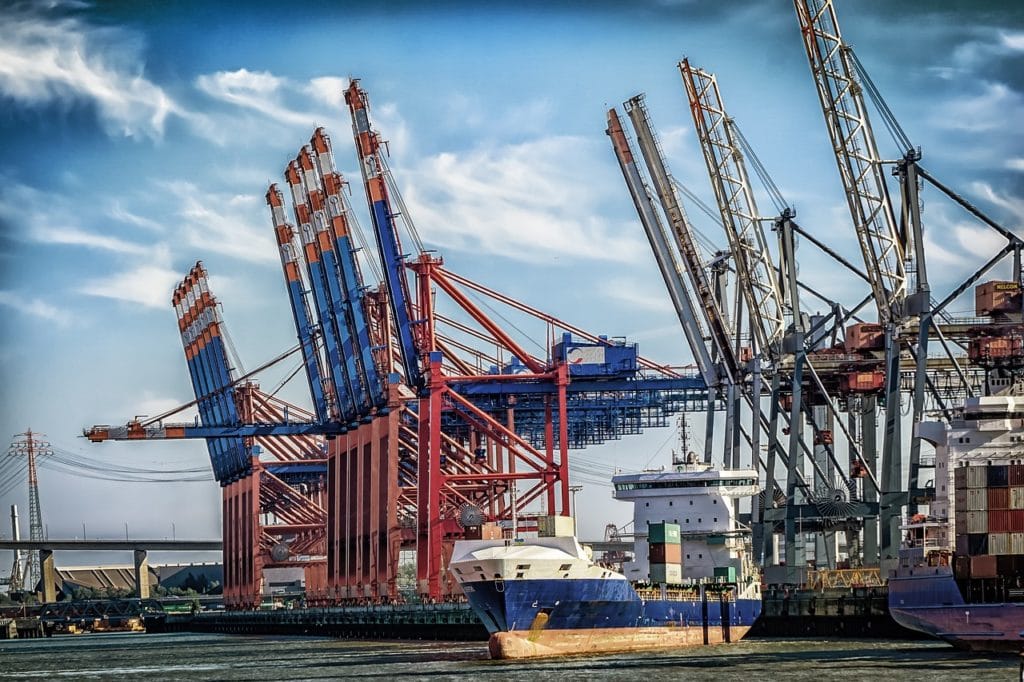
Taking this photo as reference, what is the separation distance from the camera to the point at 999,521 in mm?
54281

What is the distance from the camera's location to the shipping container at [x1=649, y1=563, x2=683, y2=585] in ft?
222

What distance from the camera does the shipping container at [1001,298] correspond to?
67.4 m

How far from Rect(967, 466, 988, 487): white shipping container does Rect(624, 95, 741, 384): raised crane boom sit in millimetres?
32208

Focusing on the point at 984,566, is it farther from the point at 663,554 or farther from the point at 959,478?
the point at 663,554

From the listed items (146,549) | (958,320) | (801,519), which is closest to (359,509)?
→ (801,519)

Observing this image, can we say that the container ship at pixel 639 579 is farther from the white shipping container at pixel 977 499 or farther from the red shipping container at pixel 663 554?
the white shipping container at pixel 977 499

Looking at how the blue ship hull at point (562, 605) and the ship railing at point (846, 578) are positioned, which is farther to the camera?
the ship railing at point (846, 578)

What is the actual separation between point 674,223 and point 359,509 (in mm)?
26115

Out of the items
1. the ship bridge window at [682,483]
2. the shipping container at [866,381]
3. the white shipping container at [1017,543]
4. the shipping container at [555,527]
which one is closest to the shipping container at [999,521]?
the white shipping container at [1017,543]

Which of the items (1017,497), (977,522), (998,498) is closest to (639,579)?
(977,522)

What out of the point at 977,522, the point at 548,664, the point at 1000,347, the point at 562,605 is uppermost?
the point at 1000,347

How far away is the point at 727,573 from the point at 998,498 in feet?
60.4

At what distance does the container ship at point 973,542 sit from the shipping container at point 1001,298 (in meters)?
7.60

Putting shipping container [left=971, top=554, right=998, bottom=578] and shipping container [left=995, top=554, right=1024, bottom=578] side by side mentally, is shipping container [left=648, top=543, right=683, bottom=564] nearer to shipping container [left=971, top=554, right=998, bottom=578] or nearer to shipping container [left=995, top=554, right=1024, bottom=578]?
shipping container [left=971, top=554, right=998, bottom=578]
